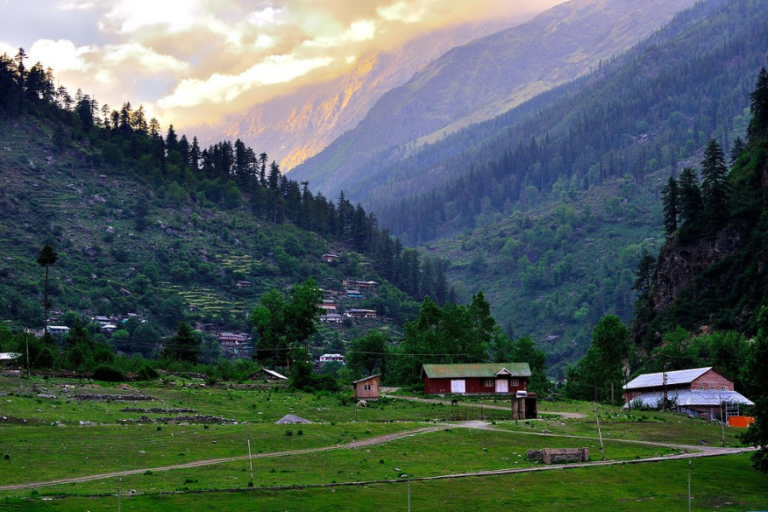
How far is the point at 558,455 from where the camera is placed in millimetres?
78562

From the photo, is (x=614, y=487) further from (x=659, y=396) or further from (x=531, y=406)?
(x=659, y=396)

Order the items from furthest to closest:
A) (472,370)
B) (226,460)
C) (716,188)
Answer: (716,188)
(472,370)
(226,460)

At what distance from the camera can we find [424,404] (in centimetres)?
12219

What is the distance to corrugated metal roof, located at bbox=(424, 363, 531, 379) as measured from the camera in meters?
139

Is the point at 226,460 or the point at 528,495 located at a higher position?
the point at 226,460

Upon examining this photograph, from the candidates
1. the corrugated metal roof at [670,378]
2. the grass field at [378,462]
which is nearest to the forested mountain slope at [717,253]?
the corrugated metal roof at [670,378]

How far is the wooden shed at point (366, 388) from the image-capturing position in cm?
12431

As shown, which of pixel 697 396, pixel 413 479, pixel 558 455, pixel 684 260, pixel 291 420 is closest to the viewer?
pixel 413 479

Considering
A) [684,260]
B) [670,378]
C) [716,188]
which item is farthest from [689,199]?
[670,378]

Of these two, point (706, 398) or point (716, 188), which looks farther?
point (716, 188)

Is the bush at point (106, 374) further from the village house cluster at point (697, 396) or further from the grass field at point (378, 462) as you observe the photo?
the village house cluster at point (697, 396)

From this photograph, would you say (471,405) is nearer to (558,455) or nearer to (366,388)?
(366,388)

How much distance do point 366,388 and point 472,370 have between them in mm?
21389

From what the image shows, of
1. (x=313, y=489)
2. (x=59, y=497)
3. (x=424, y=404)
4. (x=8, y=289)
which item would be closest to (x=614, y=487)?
(x=313, y=489)
